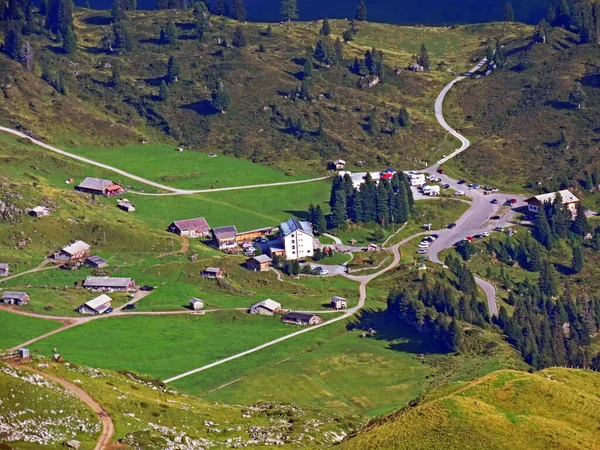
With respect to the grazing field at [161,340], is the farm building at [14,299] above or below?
above

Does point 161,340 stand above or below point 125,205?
below

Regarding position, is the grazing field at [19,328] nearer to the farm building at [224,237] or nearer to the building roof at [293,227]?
the farm building at [224,237]

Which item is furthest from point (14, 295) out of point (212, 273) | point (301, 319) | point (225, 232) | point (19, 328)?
point (225, 232)

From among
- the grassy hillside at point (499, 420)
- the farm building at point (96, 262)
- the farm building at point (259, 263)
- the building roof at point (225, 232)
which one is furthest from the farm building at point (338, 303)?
the grassy hillside at point (499, 420)

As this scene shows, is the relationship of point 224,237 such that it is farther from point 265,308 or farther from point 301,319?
point 301,319

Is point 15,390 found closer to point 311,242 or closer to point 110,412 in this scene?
point 110,412
